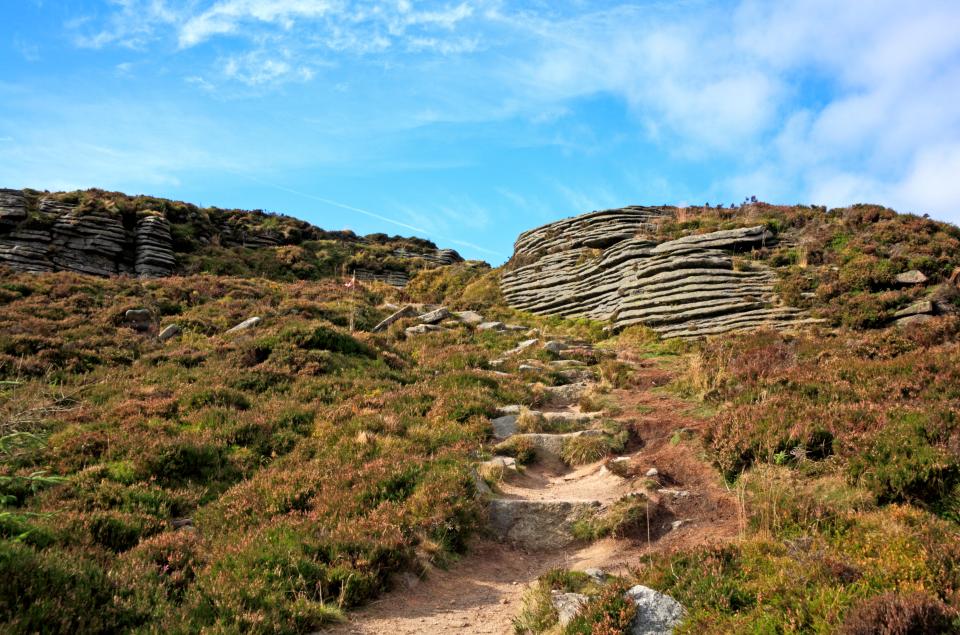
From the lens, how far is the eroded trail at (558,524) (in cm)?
640

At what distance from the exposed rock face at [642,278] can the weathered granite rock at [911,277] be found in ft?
10.6

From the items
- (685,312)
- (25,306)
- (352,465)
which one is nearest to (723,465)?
(352,465)

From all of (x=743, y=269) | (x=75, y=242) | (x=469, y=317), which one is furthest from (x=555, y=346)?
(x=75, y=242)

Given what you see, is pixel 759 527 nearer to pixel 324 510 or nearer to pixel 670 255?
pixel 324 510

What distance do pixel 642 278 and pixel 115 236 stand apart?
33020 millimetres

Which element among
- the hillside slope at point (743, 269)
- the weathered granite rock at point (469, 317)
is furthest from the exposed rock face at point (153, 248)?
the hillside slope at point (743, 269)

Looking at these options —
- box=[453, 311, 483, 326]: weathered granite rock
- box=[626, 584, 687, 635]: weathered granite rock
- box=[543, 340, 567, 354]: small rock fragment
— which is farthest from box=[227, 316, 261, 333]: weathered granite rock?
box=[626, 584, 687, 635]: weathered granite rock

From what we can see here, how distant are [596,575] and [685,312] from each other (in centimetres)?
1634

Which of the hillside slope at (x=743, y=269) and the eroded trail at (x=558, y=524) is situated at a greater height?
the hillside slope at (x=743, y=269)

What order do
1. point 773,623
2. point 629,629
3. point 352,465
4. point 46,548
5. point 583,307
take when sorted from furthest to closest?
point 583,307, point 352,465, point 46,548, point 629,629, point 773,623

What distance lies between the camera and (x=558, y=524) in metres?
8.52

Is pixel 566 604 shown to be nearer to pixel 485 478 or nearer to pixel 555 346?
pixel 485 478

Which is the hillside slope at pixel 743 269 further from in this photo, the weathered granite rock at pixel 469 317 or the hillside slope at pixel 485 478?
the weathered granite rock at pixel 469 317

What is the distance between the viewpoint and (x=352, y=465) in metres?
9.48
